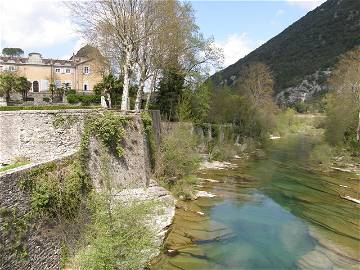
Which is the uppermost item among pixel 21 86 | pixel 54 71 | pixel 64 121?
pixel 54 71

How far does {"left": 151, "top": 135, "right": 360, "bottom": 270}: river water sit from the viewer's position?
1880 centimetres

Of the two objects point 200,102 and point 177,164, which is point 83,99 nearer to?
point 177,164

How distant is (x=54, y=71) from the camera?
2042 inches

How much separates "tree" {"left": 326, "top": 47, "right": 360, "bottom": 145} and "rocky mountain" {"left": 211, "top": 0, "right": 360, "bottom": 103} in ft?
219

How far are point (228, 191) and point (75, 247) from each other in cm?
1664

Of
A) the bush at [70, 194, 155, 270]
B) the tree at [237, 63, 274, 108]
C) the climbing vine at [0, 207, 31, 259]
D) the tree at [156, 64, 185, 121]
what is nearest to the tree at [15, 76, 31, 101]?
the tree at [156, 64, 185, 121]

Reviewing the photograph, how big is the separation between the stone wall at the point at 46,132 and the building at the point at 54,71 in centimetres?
3196

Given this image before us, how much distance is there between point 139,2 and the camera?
29.0 metres

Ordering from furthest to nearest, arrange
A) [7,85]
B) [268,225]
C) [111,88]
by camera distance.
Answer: [111,88] → [7,85] → [268,225]

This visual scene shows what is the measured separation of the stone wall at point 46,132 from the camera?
18875mm

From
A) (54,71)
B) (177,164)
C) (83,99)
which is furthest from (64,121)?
(54,71)

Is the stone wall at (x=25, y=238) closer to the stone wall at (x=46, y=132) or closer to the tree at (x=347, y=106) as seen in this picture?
the stone wall at (x=46, y=132)

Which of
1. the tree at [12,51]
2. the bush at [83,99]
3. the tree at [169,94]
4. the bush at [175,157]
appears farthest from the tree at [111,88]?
the tree at [12,51]

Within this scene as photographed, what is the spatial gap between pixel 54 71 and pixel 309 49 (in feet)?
379
